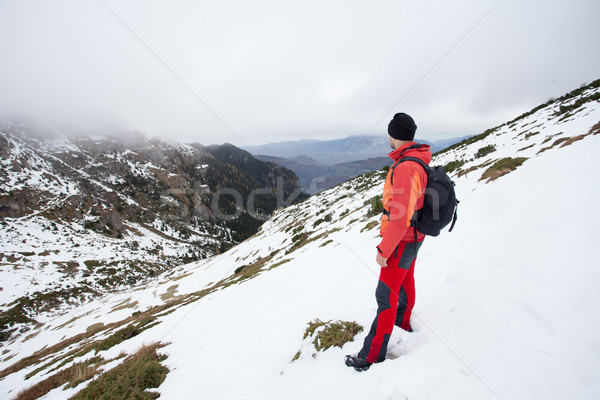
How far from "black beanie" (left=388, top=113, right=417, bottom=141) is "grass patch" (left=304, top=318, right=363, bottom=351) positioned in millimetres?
3980

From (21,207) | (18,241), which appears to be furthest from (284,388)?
(21,207)

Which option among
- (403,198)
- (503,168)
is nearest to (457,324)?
(403,198)

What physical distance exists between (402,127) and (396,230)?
1539mm

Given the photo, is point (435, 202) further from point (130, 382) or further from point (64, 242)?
point (64, 242)

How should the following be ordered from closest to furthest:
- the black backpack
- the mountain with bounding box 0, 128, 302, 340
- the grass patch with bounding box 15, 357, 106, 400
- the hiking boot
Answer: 1. the black backpack
2. the hiking boot
3. the grass patch with bounding box 15, 357, 106, 400
4. the mountain with bounding box 0, 128, 302, 340

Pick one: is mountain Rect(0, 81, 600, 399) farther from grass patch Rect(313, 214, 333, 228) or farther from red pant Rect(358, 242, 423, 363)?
grass patch Rect(313, 214, 333, 228)

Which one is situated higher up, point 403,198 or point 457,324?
point 403,198

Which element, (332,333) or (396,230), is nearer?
(396,230)

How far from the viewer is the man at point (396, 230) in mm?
3299

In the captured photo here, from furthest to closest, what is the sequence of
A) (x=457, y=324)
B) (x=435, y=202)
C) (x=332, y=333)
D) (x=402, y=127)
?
1. (x=332, y=333)
2. (x=457, y=324)
3. (x=402, y=127)
4. (x=435, y=202)

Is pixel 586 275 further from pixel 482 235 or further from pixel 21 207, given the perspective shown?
pixel 21 207

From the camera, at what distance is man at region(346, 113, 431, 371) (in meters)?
3.30

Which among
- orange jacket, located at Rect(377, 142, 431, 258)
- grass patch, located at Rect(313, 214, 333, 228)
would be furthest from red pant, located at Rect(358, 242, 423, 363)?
grass patch, located at Rect(313, 214, 333, 228)

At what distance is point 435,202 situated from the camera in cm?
338
